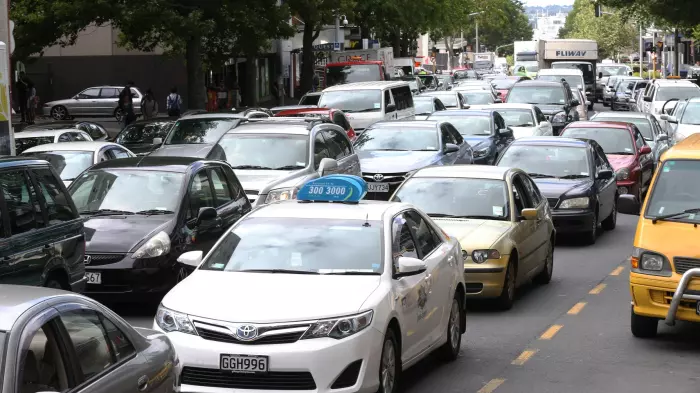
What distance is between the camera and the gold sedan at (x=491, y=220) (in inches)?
513

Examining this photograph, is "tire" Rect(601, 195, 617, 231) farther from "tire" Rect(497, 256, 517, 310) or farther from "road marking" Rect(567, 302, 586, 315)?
"tire" Rect(497, 256, 517, 310)

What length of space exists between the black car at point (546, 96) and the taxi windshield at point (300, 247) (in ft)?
89.0

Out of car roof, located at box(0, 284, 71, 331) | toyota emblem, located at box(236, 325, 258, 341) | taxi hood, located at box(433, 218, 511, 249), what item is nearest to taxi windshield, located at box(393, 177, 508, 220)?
taxi hood, located at box(433, 218, 511, 249)

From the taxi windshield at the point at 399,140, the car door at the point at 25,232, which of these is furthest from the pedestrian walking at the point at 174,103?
the car door at the point at 25,232

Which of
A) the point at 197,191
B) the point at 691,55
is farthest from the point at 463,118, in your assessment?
the point at 691,55

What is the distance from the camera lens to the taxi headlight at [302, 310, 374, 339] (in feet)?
26.7

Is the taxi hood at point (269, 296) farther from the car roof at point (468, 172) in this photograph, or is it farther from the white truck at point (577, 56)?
the white truck at point (577, 56)

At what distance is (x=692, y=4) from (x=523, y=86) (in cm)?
1466

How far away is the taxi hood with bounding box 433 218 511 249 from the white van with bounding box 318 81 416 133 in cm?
1780

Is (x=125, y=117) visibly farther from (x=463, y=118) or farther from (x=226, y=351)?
(x=226, y=351)

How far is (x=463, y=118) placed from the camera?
91.4 ft

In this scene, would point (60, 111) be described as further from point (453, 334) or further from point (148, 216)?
point (453, 334)

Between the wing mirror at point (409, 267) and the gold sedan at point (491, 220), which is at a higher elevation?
the wing mirror at point (409, 267)

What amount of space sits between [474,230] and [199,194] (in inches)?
127
